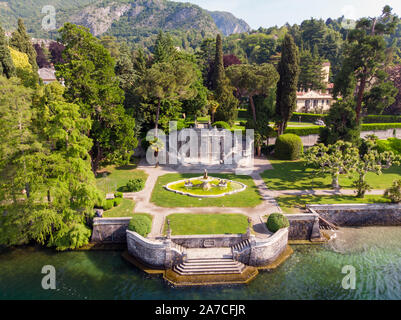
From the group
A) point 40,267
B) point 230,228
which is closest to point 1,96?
point 40,267

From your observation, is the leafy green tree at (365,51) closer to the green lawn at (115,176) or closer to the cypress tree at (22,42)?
the green lawn at (115,176)

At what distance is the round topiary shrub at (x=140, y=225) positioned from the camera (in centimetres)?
2105

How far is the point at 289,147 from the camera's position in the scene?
128ft

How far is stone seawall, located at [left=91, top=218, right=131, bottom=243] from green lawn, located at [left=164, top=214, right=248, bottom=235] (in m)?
3.52

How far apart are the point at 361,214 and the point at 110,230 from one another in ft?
72.8

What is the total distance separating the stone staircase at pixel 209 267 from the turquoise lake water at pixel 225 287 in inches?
47.7

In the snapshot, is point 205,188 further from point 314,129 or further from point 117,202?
point 314,129

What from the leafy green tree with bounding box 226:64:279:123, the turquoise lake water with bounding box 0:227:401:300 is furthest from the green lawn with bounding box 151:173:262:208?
the leafy green tree with bounding box 226:64:279:123

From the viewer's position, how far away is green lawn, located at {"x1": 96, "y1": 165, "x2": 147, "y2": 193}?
29812 millimetres

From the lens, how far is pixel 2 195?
20969 millimetres

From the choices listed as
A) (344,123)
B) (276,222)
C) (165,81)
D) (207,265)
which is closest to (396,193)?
(344,123)

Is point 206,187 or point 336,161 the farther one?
point 206,187

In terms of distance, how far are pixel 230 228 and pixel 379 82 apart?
28.2 meters

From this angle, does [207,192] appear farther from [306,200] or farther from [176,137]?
[176,137]
